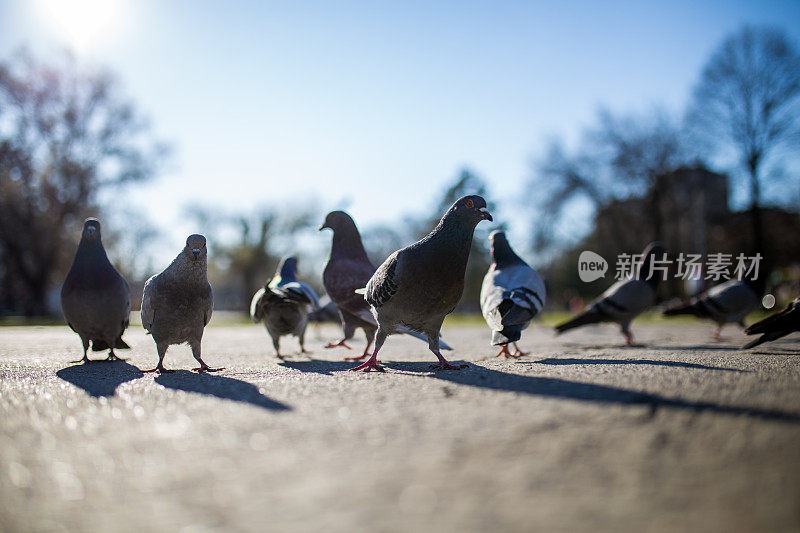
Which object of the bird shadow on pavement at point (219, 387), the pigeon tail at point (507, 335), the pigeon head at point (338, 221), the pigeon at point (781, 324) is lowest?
the bird shadow on pavement at point (219, 387)

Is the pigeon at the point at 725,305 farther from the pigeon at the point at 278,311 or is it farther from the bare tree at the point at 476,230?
the bare tree at the point at 476,230

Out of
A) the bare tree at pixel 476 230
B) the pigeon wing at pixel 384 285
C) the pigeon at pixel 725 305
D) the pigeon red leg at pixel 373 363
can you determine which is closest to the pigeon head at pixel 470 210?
the pigeon wing at pixel 384 285

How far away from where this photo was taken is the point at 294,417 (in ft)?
8.13

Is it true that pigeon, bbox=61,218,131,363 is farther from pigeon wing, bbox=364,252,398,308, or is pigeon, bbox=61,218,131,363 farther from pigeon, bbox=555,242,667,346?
pigeon, bbox=555,242,667,346

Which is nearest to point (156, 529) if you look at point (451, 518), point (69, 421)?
point (451, 518)

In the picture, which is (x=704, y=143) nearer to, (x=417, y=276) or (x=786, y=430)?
(x=417, y=276)

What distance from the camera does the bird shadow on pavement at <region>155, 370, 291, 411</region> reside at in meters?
2.89

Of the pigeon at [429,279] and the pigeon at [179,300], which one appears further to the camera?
the pigeon at [179,300]

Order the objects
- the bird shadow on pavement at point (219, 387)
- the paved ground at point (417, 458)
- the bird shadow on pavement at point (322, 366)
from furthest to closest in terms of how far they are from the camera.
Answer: the bird shadow on pavement at point (322, 366)
the bird shadow on pavement at point (219, 387)
the paved ground at point (417, 458)

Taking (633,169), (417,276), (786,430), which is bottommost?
(786,430)

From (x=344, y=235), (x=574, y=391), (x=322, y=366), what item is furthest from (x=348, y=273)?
(x=574, y=391)

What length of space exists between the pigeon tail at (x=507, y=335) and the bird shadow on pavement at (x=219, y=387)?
7.71ft

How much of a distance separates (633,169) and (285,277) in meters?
25.1

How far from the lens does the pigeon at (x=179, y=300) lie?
15.4 feet
